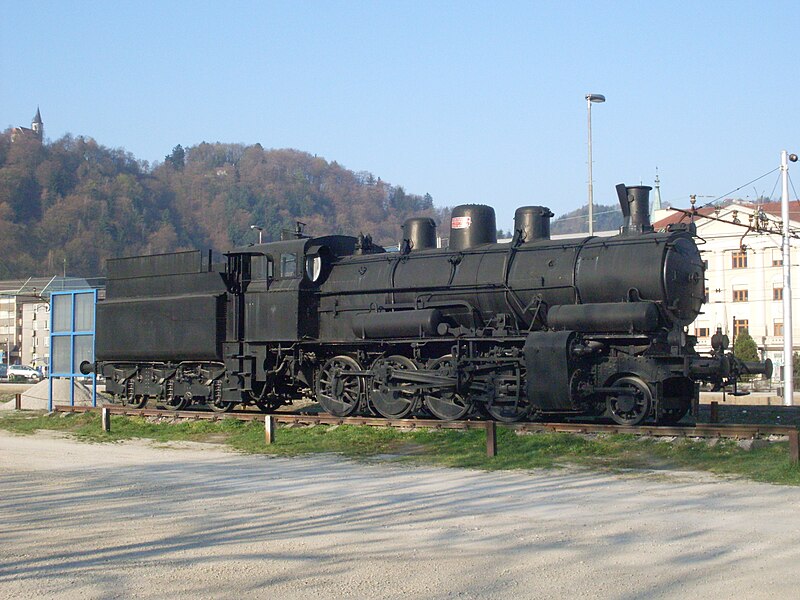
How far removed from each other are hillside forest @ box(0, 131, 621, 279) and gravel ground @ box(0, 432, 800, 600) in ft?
421

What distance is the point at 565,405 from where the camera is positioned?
17000 mm

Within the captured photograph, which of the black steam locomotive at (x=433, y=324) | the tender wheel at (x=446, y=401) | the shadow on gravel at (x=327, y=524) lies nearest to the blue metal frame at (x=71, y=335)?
the black steam locomotive at (x=433, y=324)

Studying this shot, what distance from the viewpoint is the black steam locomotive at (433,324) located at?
17141 millimetres

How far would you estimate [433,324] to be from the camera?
19062mm

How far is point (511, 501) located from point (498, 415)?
7254 mm

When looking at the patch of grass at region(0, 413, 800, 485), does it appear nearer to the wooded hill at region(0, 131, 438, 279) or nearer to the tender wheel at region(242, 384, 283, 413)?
the tender wheel at region(242, 384, 283, 413)

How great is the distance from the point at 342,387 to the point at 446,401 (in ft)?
9.25

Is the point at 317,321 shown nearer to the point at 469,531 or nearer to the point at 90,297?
the point at 90,297

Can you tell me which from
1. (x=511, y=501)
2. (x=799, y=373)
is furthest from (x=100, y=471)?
(x=799, y=373)

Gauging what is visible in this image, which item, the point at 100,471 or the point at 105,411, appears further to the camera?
the point at 105,411

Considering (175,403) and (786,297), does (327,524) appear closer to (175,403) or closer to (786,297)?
(175,403)

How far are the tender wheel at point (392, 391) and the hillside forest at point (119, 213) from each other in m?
121

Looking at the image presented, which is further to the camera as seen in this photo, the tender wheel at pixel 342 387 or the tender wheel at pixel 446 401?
the tender wheel at pixel 342 387

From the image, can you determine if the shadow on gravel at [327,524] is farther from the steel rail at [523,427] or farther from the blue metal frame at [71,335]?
the blue metal frame at [71,335]
